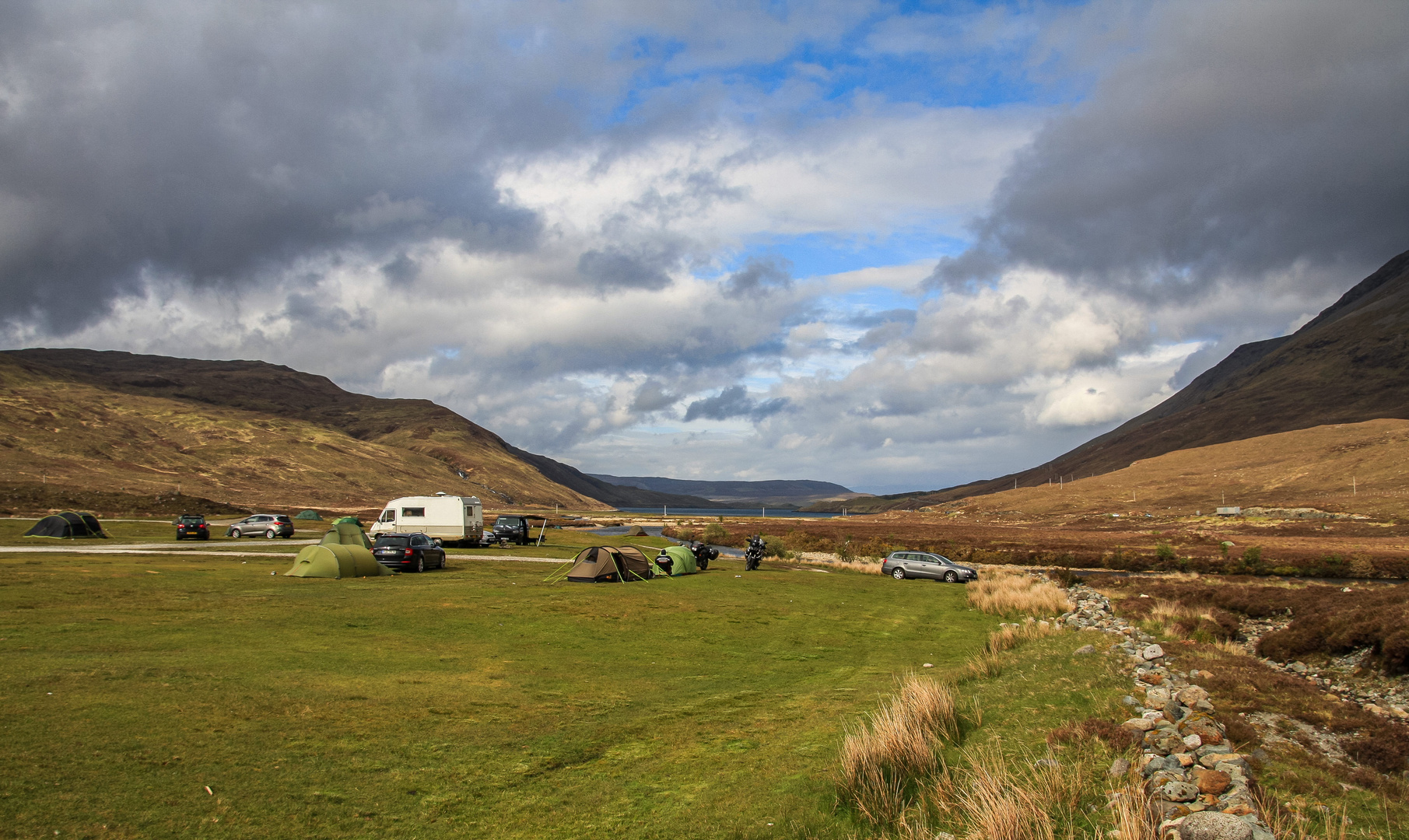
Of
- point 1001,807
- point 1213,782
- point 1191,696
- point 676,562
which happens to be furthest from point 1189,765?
point 676,562

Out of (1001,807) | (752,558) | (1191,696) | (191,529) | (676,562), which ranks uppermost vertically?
(191,529)

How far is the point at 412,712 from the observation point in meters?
12.1

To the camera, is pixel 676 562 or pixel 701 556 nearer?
pixel 676 562

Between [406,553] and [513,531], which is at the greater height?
[406,553]

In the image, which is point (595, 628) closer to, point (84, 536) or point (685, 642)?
point (685, 642)

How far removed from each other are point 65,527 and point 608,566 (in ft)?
118

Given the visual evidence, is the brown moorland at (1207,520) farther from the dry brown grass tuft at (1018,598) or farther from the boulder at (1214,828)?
the boulder at (1214,828)

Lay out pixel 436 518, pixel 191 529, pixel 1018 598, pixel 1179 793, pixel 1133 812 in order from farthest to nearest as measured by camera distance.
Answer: pixel 436 518
pixel 191 529
pixel 1018 598
pixel 1179 793
pixel 1133 812

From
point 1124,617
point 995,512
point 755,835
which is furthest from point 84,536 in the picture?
point 995,512

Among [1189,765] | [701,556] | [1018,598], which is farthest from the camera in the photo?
[701,556]

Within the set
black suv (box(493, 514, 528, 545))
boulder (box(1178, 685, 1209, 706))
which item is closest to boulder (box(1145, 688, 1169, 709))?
boulder (box(1178, 685, 1209, 706))

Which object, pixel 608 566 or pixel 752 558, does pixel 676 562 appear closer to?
pixel 608 566

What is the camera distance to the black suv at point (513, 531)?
60.1 metres

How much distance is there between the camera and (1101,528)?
3669 inches
